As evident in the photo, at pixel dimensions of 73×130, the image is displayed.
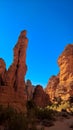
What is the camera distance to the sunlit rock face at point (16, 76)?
34.4 meters

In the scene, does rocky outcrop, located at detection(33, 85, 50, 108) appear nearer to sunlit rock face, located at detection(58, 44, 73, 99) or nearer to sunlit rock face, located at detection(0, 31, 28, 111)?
sunlit rock face, located at detection(0, 31, 28, 111)

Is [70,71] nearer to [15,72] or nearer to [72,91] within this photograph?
[72,91]

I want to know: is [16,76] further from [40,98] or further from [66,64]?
[66,64]

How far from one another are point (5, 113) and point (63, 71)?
166 ft

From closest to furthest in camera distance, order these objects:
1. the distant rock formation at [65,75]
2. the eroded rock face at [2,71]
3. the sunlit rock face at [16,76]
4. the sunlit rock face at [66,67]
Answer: the sunlit rock face at [16,76], the eroded rock face at [2,71], the distant rock formation at [65,75], the sunlit rock face at [66,67]

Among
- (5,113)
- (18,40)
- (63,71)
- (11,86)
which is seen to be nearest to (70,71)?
(63,71)

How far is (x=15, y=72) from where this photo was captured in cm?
3978

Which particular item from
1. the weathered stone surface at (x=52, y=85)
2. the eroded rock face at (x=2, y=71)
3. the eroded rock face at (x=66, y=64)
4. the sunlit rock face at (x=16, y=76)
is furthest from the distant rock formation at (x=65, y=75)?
the eroded rock face at (x=2, y=71)

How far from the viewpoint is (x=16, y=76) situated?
39.4m

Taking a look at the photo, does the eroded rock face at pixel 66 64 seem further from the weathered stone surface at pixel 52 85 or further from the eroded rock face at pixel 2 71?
the eroded rock face at pixel 2 71

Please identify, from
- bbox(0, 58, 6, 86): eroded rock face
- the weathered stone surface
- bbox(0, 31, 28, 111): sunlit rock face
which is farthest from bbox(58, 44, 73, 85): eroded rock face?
bbox(0, 58, 6, 86): eroded rock face

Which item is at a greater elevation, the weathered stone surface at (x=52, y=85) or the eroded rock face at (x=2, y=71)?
the weathered stone surface at (x=52, y=85)

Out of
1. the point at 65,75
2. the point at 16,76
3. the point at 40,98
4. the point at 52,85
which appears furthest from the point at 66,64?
the point at 16,76

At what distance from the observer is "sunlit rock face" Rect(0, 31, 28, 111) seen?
113 ft
